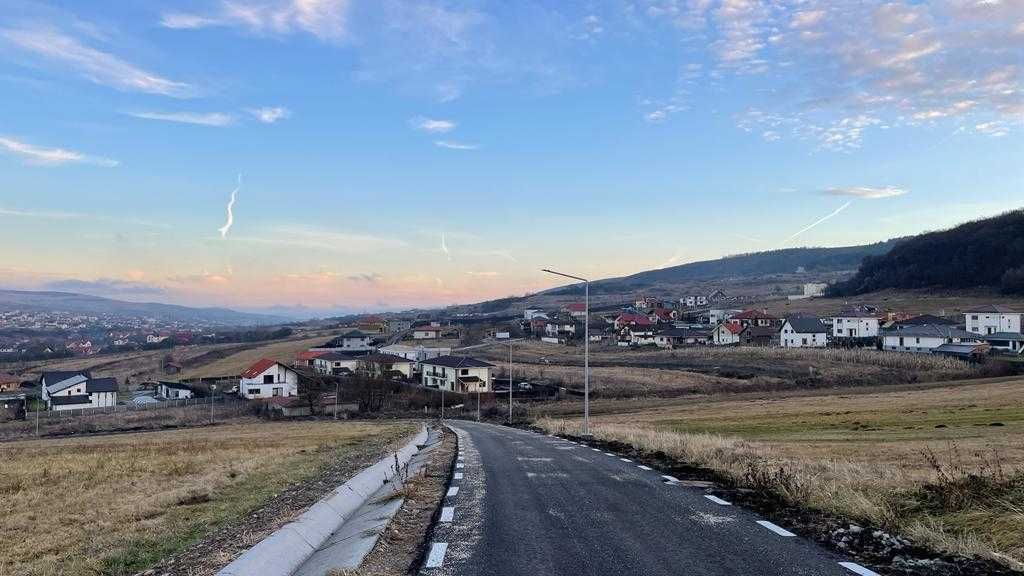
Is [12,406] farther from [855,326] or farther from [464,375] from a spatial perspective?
[855,326]

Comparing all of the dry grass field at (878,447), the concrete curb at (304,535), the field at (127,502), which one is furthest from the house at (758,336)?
the concrete curb at (304,535)

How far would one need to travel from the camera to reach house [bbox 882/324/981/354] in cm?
10849

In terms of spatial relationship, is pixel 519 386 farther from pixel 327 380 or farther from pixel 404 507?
pixel 404 507

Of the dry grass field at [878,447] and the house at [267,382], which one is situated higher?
the dry grass field at [878,447]

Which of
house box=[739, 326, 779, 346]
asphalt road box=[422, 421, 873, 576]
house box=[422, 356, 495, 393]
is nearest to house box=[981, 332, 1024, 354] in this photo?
house box=[739, 326, 779, 346]

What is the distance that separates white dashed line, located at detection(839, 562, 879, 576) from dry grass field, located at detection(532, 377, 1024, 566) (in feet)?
4.01

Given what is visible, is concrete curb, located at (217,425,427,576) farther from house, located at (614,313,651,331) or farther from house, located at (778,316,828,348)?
house, located at (614,313,651,331)

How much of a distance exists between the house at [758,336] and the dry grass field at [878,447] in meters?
55.0

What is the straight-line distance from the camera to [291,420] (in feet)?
249

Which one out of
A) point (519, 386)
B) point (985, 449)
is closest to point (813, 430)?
point (985, 449)

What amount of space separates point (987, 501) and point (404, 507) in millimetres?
8605

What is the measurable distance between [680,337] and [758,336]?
15260mm

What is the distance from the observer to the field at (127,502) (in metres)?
11.2

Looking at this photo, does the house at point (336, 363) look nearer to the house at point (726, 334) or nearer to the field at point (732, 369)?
the field at point (732, 369)
